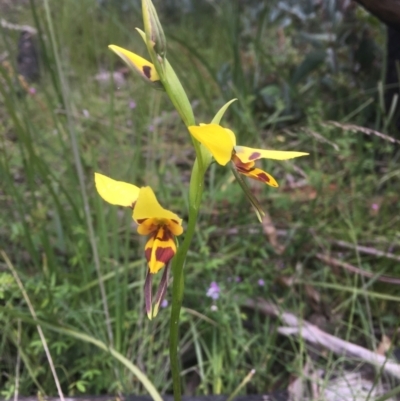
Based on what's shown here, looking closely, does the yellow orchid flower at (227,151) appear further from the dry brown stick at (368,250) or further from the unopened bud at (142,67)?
the dry brown stick at (368,250)

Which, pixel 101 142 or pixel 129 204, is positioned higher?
pixel 129 204

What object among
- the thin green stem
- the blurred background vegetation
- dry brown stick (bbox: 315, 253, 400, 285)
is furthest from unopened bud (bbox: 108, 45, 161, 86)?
dry brown stick (bbox: 315, 253, 400, 285)

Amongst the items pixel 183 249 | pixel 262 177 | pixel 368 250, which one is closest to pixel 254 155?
pixel 262 177

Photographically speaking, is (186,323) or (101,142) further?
(101,142)

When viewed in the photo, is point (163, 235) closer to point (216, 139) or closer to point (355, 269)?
point (216, 139)

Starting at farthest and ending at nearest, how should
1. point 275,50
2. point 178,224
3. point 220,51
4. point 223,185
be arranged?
point 220,51, point 275,50, point 223,185, point 178,224

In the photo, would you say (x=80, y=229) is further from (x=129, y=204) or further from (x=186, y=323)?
(x=129, y=204)

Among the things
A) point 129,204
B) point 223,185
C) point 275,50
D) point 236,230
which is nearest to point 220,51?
point 275,50
